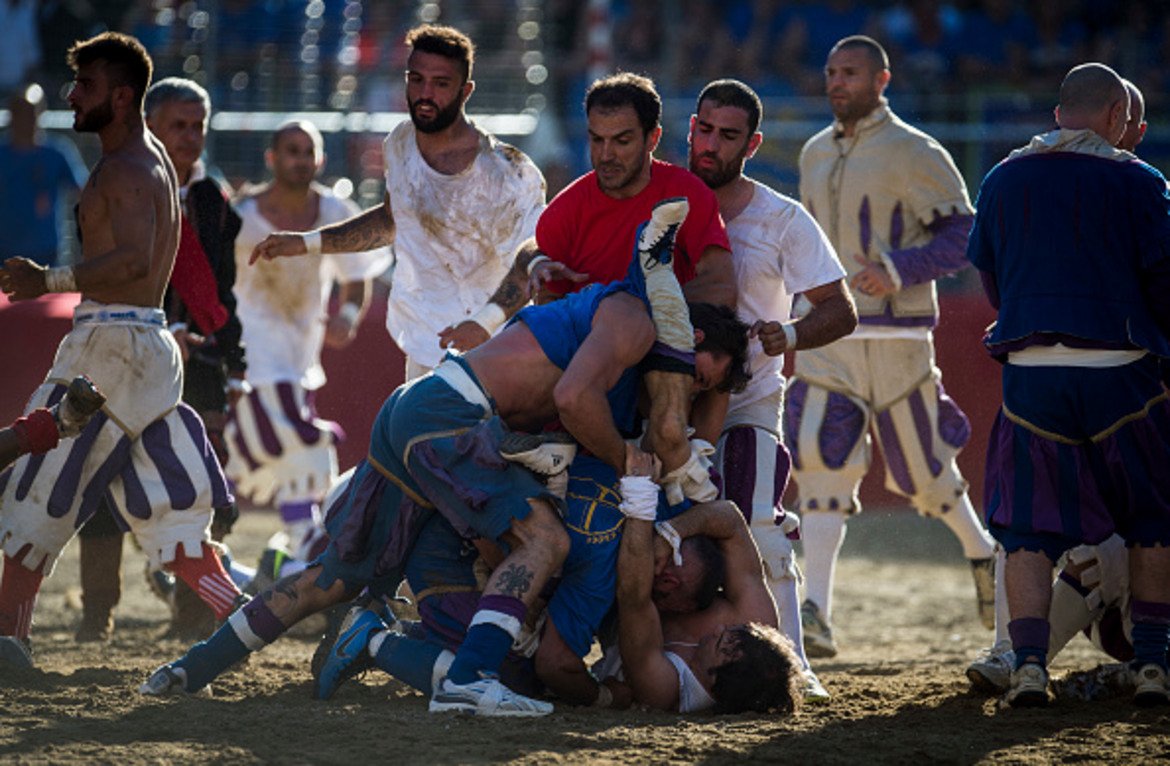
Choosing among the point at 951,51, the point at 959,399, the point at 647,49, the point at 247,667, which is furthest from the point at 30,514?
the point at 951,51

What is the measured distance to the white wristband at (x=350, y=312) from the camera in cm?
969

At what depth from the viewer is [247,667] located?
22.4 feet

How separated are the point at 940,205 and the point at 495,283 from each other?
2068mm

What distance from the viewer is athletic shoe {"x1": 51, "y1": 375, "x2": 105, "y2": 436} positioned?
5797 millimetres

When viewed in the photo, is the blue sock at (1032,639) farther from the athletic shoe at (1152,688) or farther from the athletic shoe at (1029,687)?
the athletic shoe at (1152,688)

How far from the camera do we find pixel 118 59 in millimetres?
6422

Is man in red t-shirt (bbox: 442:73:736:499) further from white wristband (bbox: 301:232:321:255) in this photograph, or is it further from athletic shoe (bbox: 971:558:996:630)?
athletic shoe (bbox: 971:558:996:630)

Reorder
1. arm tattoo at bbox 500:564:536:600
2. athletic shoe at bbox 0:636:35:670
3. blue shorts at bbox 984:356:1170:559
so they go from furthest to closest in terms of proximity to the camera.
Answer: athletic shoe at bbox 0:636:35:670
blue shorts at bbox 984:356:1170:559
arm tattoo at bbox 500:564:536:600

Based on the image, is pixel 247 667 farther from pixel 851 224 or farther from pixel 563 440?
pixel 851 224

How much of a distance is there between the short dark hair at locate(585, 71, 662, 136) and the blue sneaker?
1.91 m

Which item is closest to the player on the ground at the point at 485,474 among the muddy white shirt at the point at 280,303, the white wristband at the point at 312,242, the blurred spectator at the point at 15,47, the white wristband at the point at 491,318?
Answer: the white wristband at the point at 491,318

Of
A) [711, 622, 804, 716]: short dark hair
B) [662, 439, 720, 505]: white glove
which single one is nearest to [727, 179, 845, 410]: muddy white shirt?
[662, 439, 720, 505]: white glove

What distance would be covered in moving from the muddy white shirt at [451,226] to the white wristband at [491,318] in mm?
809

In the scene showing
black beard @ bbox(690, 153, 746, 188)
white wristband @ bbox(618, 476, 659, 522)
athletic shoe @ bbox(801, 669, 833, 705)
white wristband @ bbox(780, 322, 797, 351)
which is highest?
black beard @ bbox(690, 153, 746, 188)
